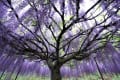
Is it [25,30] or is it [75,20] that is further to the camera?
[25,30]

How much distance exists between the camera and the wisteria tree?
2.22m

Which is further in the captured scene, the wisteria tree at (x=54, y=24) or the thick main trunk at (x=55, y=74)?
A: the thick main trunk at (x=55, y=74)

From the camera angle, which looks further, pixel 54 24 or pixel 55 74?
pixel 55 74

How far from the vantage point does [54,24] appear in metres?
2.65

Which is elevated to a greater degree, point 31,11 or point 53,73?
point 31,11

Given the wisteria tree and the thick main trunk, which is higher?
the wisteria tree

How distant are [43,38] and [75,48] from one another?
0.60 meters

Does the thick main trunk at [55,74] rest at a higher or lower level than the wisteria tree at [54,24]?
lower

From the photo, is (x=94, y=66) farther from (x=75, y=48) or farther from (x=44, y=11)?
(x=44, y=11)

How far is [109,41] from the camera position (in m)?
2.75

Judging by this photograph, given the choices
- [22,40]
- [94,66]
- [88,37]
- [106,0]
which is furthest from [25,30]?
[94,66]

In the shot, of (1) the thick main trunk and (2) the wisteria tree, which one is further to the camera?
(1) the thick main trunk

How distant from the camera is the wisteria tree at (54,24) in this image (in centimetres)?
222

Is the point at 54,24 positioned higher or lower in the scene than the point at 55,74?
higher
